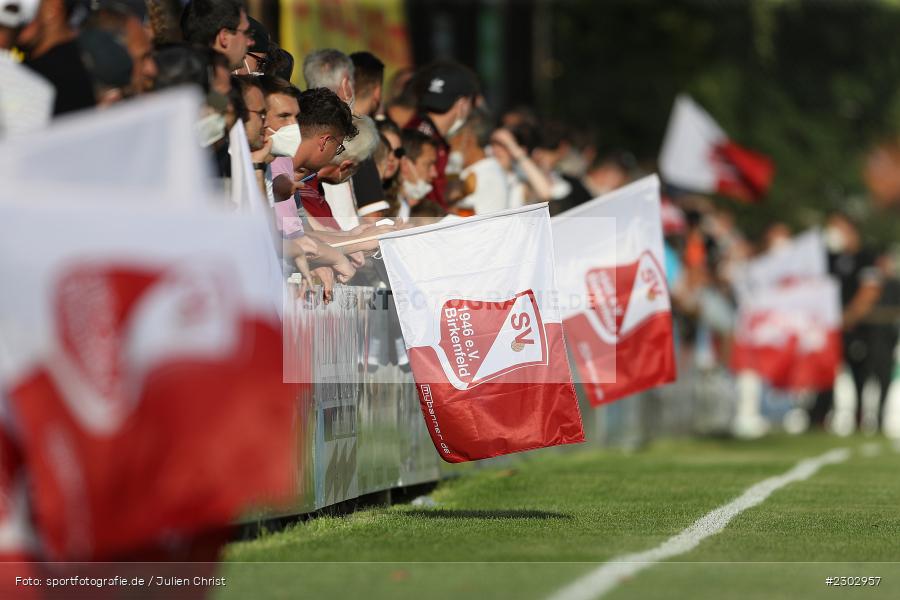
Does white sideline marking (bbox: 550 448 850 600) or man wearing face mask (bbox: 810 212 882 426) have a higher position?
man wearing face mask (bbox: 810 212 882 426)

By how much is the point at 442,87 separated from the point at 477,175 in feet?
2.63

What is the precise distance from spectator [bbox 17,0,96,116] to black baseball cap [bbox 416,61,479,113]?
5147 millimetres

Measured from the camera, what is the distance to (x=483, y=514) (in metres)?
11.6

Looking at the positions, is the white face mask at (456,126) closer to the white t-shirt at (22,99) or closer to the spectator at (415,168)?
the spectator at (415,168)

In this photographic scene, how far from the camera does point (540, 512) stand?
11.7 m

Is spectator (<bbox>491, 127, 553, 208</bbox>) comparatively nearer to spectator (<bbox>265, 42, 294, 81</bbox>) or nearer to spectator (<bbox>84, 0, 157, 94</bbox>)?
spectator (<bbox>265, 42, 294, 81</bbox>)

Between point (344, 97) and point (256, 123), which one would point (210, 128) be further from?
point (344, 97)

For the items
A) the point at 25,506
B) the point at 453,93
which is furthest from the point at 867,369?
the point at 25,506

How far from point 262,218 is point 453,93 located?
20.3 feet

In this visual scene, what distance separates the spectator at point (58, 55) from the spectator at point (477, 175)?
564 centimetres

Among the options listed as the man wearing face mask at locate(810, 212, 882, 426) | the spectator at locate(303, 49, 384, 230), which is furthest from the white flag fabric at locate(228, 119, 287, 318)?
the man wearing face mask at locate(810, 212, 882, 426)

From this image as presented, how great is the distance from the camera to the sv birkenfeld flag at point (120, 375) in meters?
6.44

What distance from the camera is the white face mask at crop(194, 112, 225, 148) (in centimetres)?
931

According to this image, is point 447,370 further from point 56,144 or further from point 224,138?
point 56,144
